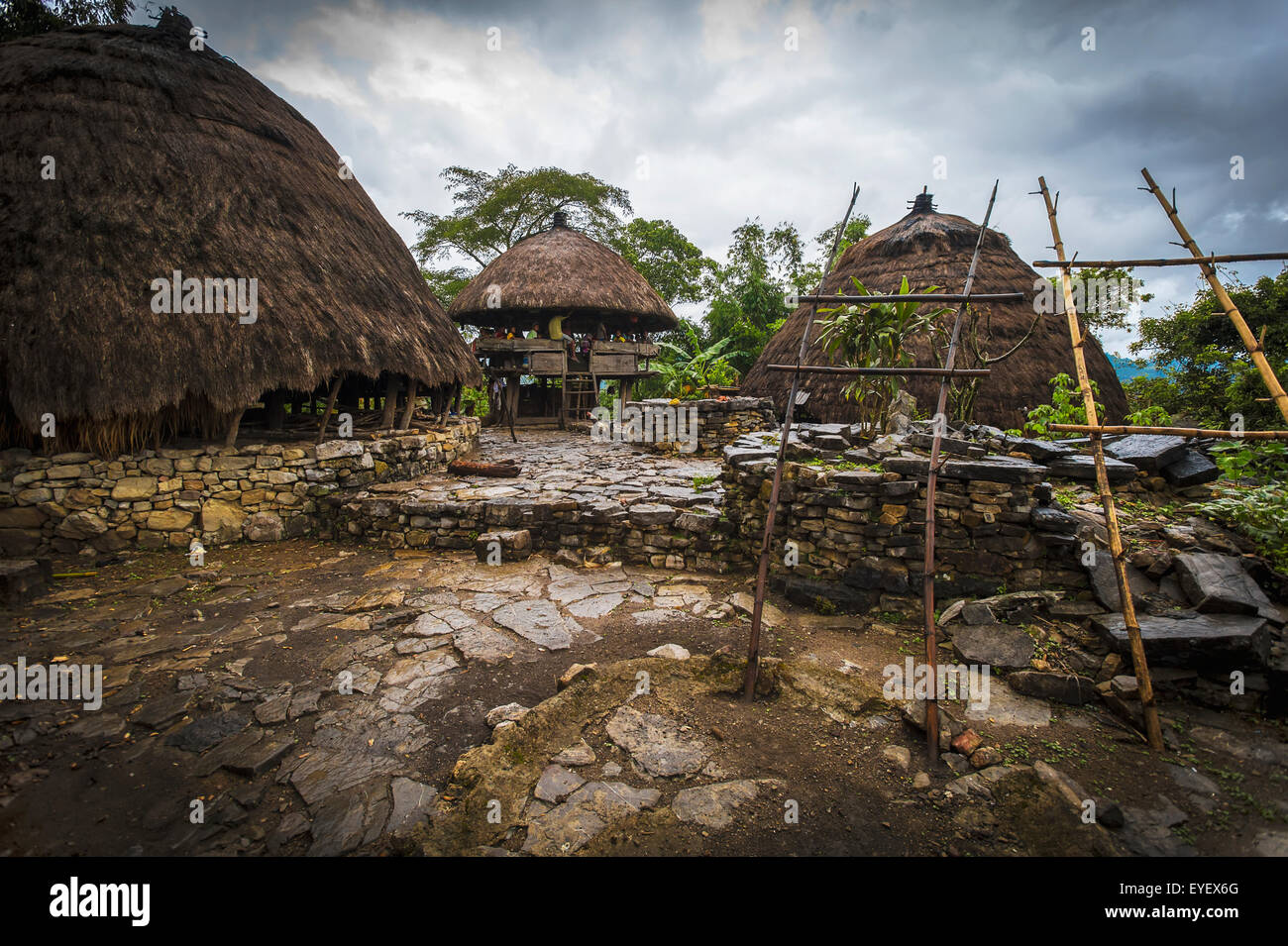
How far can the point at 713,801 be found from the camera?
7.27ft

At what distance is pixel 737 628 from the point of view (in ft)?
13.0

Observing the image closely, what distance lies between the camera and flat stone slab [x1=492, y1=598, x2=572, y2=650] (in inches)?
150

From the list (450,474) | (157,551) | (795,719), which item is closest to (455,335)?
(450,474)

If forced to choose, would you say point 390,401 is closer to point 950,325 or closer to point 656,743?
point 656,743

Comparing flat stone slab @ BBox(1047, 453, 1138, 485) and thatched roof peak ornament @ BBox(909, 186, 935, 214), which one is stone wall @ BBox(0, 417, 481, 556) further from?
thatched roof peak ornament @ BBox(909, 186, 935, 214)

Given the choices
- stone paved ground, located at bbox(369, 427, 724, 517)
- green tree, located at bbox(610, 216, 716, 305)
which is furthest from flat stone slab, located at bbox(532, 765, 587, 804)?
green tree, located at bbox(610, 216, 716, 305)

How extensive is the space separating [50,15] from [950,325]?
54.9ft

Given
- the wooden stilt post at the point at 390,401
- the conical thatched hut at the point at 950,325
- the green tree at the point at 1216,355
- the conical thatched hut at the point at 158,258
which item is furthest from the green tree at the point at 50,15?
the green tree at the point at 1216,355

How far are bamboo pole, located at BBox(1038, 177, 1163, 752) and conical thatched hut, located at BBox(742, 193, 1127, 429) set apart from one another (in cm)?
505

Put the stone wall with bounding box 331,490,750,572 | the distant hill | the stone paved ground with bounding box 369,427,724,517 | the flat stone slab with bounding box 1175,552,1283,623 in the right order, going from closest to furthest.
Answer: the flat stone slab with bounding box 1175,552,1283,623 < the stone wall with bounding box 331,490,750,572 < the stone paved ground with bounding box 369,427,724,517 < the distant hill
